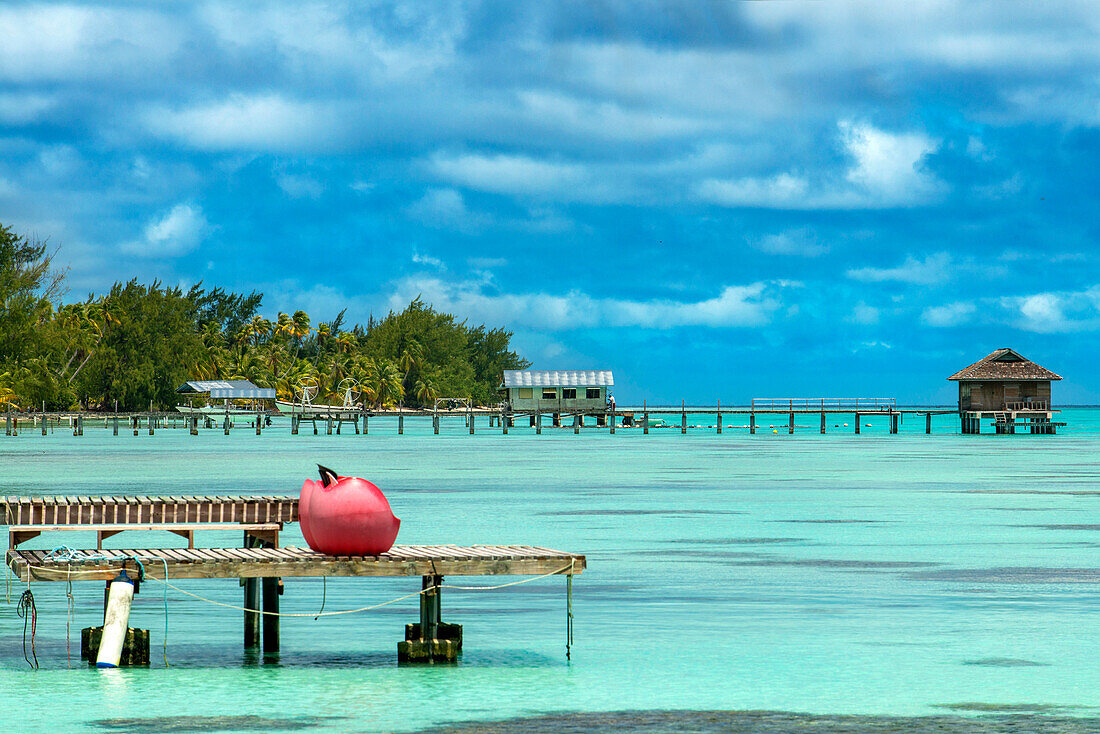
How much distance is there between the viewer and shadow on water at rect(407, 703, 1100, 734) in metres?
9.51

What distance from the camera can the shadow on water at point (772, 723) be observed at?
9.51 metres

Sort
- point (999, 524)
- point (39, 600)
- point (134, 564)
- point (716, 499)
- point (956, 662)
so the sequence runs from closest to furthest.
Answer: point (134, 564)
point (956, 662)
point (39, 600)
point (999, 524)
point (716, 499)

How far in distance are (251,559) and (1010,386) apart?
104 metres

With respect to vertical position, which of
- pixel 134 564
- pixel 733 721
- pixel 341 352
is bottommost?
pixel 733 721

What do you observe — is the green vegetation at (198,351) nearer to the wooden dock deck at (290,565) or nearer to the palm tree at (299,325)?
the palm tree at (299,325)

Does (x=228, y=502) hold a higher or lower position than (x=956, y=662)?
higher

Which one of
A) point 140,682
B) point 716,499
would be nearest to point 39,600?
point 140,682

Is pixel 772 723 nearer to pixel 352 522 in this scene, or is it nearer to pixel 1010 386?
pixel 352 522

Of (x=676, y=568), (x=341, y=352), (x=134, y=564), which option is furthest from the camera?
(x=341, y=352)

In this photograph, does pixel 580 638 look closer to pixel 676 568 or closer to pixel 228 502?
pixel 228 502

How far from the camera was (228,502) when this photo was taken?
13648 mm

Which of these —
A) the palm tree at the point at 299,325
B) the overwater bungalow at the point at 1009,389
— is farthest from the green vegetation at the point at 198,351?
the overwater bungalow at the point at 1009,389

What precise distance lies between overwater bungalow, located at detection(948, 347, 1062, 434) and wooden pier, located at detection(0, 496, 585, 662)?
100429 mm

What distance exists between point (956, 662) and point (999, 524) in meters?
15.6
